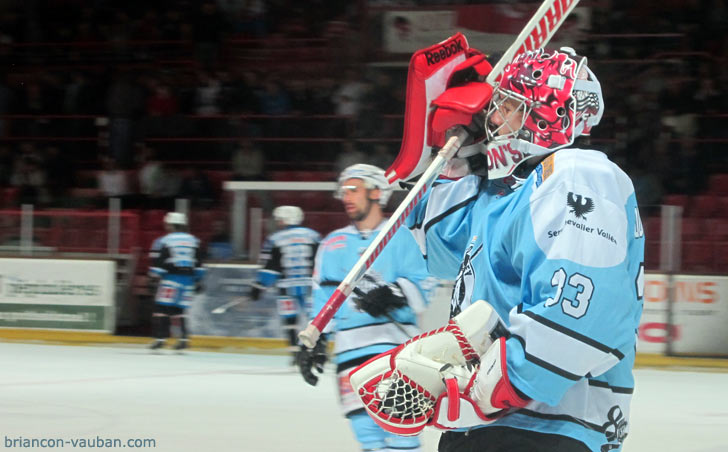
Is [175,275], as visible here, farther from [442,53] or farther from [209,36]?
[442,53]

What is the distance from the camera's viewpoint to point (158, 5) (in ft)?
54.9

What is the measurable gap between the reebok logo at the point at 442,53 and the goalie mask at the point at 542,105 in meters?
0.25

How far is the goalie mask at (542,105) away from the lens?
1897 millimetres

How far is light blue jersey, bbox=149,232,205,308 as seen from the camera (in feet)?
35.3

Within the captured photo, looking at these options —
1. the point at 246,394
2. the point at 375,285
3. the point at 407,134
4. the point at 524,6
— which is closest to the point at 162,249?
the point at 246,394

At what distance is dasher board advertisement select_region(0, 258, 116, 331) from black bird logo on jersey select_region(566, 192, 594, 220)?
34.2 ft

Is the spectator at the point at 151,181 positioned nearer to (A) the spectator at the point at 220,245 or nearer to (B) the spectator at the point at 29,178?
(B) the spectator at the point at 29,178

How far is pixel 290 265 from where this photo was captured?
982cm

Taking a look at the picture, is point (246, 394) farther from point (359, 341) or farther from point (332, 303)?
point (332, 303)

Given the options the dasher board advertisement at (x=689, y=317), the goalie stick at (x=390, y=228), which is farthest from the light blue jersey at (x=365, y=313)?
the dasher board advertisement at (x=689, y=317)

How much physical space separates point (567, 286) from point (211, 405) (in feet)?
19.4

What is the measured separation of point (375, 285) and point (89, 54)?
13.0 metres

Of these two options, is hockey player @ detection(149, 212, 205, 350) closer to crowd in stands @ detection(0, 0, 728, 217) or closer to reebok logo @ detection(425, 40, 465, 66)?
crowd in stands @ detection(0, 0, 728, 217)

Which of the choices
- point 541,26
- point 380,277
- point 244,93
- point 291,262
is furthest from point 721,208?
point 541,26
